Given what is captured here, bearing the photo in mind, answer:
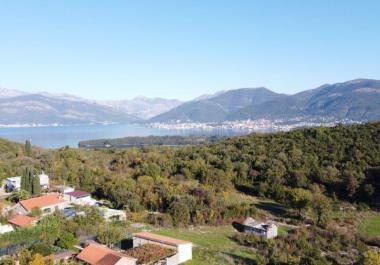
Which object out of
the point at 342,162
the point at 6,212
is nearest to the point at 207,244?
the point at 6,212

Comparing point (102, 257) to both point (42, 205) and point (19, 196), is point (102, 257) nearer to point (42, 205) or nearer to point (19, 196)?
point (42, 205)

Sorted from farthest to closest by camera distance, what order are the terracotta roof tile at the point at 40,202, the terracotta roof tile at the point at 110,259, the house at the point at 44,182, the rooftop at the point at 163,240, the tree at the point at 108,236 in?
the house at the point at 44,182 → the terracotta roof tile at the point at 40,202 → the tree at the point at 108,236 → the rooftop at the point at 163,240 → the terracotta roof tile at the point at 110,259

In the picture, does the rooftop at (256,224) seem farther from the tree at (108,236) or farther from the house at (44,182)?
the house at (44,182)

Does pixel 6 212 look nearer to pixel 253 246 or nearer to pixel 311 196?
pixel 253 246

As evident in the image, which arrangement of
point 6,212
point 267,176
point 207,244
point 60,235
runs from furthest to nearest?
point 267,176, point 6,212, point 207,244, point 60,235

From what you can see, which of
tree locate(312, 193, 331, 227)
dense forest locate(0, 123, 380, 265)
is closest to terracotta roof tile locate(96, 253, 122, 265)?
dense forest locate(0, 123, 380, 265)

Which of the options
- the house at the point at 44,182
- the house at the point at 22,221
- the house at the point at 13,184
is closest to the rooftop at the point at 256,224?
the house at the point at 22,221
